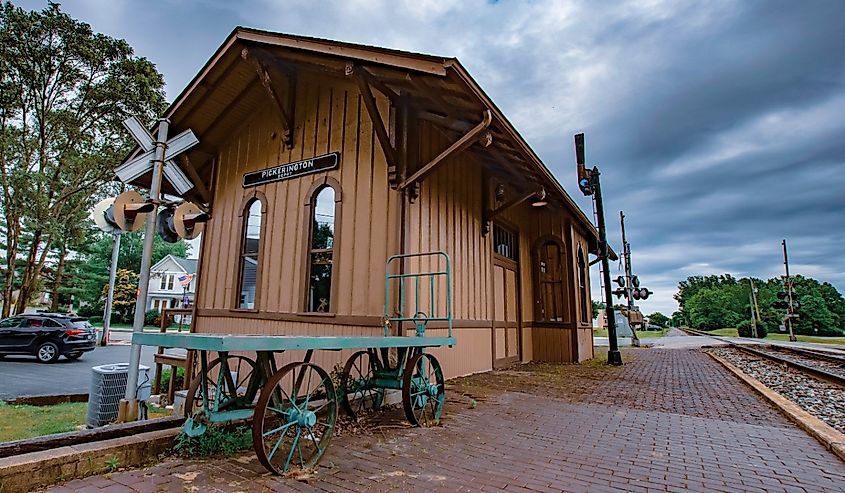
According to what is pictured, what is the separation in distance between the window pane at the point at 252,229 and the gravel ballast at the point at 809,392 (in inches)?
321

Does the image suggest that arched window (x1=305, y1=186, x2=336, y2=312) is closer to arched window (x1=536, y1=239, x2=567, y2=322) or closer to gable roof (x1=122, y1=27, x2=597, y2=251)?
gable roof (x1=122, y1=27, x2=597, y2=251)

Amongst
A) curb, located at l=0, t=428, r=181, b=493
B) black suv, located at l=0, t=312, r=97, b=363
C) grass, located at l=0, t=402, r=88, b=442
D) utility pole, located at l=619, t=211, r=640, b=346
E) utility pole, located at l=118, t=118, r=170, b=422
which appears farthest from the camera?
utility pole, located at l=619, t=211, r=640, b=346

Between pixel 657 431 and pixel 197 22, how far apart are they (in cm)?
1178

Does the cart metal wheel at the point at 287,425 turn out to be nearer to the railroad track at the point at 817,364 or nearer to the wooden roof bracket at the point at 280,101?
the wooden roof bracket at the point at 280,101

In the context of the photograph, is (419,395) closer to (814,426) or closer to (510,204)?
(814,426)

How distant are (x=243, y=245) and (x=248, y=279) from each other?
623mm

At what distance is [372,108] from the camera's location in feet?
17.3

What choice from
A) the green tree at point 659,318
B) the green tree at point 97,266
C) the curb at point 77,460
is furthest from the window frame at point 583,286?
the green tree at point 659,318

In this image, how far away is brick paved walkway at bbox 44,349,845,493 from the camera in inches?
104

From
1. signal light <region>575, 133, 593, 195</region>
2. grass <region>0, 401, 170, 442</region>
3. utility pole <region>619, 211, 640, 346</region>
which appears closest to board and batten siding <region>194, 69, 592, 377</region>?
grass <region>0, 401, 170, 442</region>

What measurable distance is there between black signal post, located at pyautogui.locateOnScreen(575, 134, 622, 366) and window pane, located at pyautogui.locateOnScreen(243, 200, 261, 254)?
7782 mm

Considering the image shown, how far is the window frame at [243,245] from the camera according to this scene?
22.6 ft

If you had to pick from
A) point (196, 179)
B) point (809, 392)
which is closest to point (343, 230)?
point (196, 179)

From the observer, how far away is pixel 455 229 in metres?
7.01
